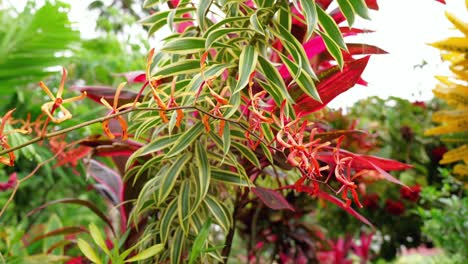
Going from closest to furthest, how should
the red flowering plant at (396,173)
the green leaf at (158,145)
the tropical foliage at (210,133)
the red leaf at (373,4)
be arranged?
the tropical foliage at (210,133)
the green leaf at (158,145)
the red leaf at (373,4)
the red flowering plant at (396,173)

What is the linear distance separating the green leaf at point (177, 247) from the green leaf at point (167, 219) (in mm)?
18

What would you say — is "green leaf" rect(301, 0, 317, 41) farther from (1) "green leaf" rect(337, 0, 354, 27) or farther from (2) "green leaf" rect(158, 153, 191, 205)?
(2) "green leaf" rect(158, 153, 191, 205)

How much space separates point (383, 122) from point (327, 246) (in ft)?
3.04

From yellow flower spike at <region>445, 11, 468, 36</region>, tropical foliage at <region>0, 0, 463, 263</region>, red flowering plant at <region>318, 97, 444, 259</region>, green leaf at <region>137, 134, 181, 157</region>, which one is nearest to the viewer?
tropical foliage at <region>0, 0, 463, 263</region>

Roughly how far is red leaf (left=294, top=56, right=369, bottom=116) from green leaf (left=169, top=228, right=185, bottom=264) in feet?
0.99

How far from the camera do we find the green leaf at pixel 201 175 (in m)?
0.82

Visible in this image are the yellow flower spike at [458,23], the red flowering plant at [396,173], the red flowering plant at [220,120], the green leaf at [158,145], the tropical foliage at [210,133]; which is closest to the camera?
the tropical foliage at [210,133]

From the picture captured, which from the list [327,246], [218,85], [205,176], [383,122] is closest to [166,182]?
[205,176]

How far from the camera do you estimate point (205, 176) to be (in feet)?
2.75

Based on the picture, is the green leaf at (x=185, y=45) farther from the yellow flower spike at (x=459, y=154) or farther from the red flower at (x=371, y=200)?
the red flower at (x=371, y=200)

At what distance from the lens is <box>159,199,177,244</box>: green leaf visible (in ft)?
2.86

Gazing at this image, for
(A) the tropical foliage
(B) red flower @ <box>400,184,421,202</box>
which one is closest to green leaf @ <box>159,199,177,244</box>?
(A) the tropical foliage

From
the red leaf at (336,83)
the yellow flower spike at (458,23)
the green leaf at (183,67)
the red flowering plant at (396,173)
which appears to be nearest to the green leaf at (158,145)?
the green leaf at (183,67)

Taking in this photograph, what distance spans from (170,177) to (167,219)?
0.08 meters
